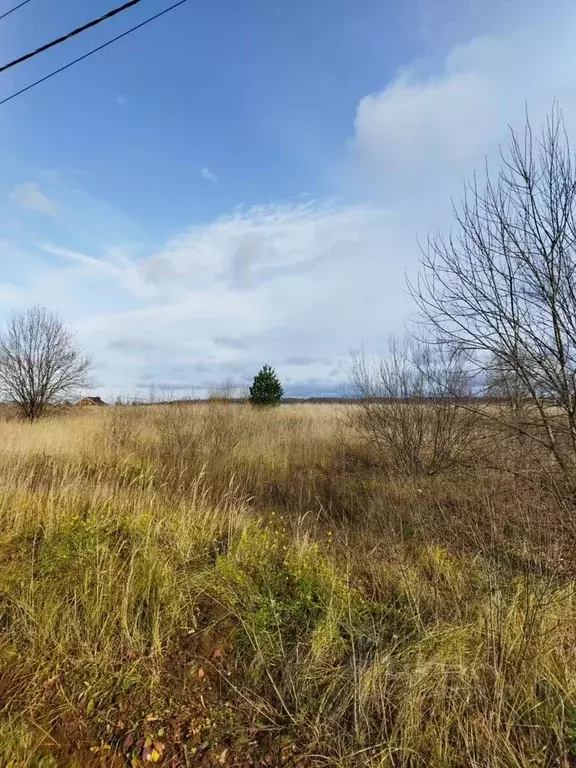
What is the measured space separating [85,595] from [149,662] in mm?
780

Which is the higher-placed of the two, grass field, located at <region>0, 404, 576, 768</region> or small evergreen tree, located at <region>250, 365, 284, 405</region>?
small evergreen tree, located at <region>250, 365, 284, 405</region>

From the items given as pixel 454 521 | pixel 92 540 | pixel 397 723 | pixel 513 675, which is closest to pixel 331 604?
pixel 397 723

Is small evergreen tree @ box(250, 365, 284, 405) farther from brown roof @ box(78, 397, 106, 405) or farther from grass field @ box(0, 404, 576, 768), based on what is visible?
grass field @ box(0, 404, 576, 768)

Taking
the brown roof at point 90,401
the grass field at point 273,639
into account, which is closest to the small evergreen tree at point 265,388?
the brown roof at point 90,401

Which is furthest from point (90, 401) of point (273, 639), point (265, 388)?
point (273, 639)

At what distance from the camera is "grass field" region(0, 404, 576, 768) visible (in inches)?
80.0

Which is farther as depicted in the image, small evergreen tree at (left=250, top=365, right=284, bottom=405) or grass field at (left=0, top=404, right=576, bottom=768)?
small evergreen tree at (left=250, top=365, right=284, bottom=405)

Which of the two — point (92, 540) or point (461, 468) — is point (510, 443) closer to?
point (461, 468)

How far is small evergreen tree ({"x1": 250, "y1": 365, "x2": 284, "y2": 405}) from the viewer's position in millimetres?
21203

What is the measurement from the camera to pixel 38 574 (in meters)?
3.30

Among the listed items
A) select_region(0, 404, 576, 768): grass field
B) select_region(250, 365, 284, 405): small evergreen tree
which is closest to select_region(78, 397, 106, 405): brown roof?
select_region(250, 365, 284, 405): small evergreen tree

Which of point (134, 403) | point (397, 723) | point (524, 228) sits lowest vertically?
point (397, 723)

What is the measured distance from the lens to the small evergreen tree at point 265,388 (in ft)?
69.6

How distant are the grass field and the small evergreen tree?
16.0 m
